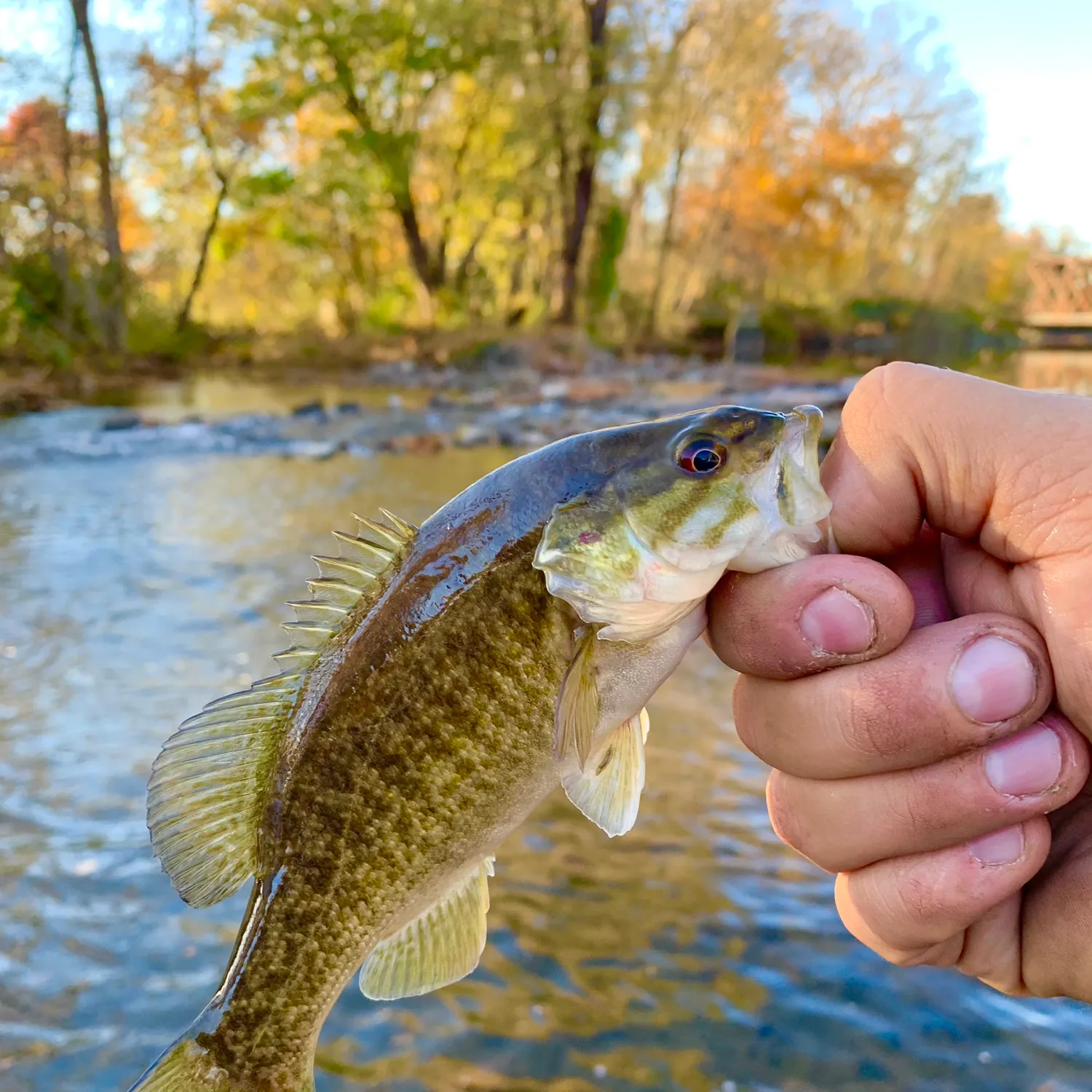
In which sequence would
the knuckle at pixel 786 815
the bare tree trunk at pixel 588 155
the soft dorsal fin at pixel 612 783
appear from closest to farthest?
the soft dorsal fin at pixel 612 783 < the knuckle at pixel 786 815 < the bare tree trunk at pixel 588 155

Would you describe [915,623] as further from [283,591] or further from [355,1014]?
[283,591]

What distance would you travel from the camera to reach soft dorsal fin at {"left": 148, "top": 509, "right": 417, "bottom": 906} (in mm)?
2168

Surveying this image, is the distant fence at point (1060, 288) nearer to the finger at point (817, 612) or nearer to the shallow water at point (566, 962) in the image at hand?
the shallow water at point (566, 962)

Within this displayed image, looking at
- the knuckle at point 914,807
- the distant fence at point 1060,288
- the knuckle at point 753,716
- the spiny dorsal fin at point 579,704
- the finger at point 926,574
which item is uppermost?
the distant fence at point 1060,288

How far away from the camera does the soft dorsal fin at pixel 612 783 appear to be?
2.28 meters

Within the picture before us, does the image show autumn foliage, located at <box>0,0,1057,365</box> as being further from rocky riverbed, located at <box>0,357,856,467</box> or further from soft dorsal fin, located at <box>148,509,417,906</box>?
soft dorsal fin, located at <box>148,509,417,906</box>

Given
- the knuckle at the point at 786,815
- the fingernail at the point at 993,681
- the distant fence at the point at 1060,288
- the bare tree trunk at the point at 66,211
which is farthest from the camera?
the distant fence at the point at 1060,288

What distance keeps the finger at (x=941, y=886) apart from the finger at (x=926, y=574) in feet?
1.87

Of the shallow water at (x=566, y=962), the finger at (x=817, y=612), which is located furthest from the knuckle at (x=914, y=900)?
the shallow water at (x=566, y=962)

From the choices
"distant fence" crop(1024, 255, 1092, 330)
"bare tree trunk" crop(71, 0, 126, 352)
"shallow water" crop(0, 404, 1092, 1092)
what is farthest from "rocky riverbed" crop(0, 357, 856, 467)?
"distant fence" crop(1024, 255, 1092, 330)

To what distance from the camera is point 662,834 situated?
4.64 m

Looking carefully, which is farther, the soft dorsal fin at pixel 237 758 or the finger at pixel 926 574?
the finger at pixel 926 574

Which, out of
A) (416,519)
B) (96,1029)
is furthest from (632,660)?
(416,519)

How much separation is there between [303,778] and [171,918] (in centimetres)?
245
